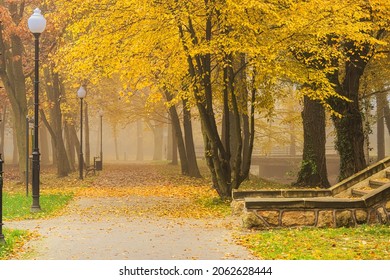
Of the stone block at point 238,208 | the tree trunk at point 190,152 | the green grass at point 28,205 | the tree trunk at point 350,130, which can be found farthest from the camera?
the tree trunk at point 190,152

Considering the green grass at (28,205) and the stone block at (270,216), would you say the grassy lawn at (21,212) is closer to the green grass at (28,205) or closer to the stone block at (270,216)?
the green grass at (28,205)

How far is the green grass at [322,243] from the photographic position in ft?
35.6

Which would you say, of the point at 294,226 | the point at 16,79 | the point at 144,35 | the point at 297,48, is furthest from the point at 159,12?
the point at 16,79

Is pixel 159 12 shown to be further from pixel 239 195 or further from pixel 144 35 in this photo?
pixel 239 195

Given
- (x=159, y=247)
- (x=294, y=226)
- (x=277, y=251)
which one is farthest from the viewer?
(x=294, y=226)

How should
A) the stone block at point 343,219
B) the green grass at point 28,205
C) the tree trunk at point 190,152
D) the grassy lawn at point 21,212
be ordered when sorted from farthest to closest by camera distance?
the tree trunk at point 190,152 → the green grass at point 28,205 → the stone block at point 343,219 → the grassy lawn at point 21,212

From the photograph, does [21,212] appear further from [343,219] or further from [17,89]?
[17,89]

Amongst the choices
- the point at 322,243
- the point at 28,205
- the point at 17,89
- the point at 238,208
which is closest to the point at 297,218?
the point at 322,243

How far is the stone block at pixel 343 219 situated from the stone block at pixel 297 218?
1.64ft

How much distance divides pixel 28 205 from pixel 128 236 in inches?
315

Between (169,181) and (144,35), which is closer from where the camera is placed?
(144,35)

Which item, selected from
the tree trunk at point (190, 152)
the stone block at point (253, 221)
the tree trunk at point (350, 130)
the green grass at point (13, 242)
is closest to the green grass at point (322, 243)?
the stone block at point (253, 221)

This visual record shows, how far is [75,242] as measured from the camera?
13008mm

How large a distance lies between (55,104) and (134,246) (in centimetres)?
2400
